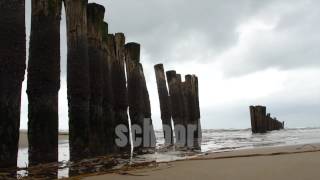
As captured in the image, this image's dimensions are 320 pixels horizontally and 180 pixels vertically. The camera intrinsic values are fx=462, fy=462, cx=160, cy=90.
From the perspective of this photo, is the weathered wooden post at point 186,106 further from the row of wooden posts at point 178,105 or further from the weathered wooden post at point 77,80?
the weathered wooden post at point 77,80

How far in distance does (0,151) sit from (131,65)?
6.87m

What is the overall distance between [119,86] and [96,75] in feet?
6.05

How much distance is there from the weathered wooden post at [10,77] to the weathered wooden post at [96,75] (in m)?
2.62

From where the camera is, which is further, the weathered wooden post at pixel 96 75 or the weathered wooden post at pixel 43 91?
the weathered wooden post at pixel 96 75

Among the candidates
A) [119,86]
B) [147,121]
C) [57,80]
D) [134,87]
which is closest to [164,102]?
[147,121]

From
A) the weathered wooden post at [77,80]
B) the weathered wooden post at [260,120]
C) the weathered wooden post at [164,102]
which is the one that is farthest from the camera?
the weathered wooden post at [260,120]

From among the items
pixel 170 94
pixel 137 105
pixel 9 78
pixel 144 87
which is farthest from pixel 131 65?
pixel 9 78

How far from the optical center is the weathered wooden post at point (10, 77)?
6.14 meters

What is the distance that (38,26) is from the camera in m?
7.18

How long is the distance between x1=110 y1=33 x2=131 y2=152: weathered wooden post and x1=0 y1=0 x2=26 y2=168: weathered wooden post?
4.80 metres

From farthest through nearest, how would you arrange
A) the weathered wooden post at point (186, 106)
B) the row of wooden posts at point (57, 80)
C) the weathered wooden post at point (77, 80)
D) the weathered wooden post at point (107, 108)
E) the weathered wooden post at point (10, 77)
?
the weathered wooden post at point (186, 106), the weathered wooden post at point (107, 108), the weathered wooden post at point (77, 80), the row of wooden posts at point (57, 80), the weathered wooden post at point (10, 77)

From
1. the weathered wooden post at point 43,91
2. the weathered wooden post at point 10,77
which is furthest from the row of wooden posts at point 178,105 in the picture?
the weathered wooden post at point 10,77

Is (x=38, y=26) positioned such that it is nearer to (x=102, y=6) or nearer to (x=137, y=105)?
(x=102, y=6)

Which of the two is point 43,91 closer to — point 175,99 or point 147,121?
point 147,121
